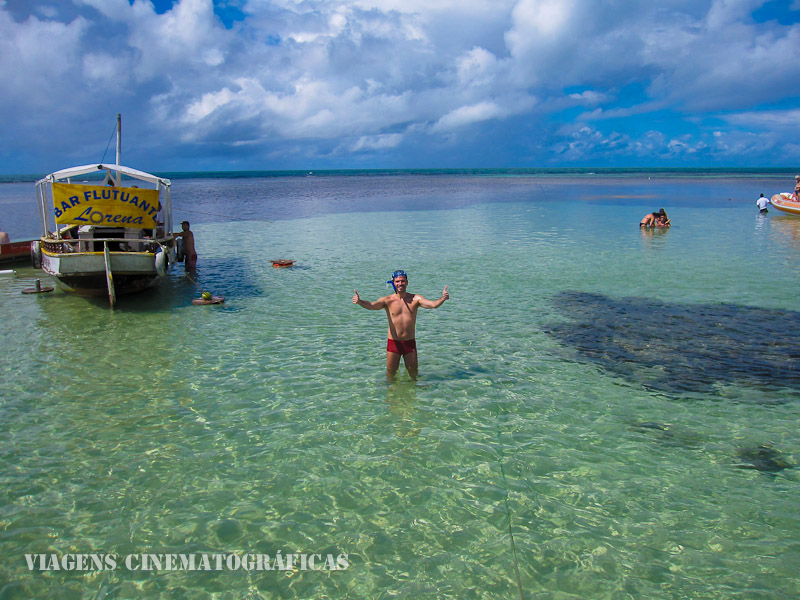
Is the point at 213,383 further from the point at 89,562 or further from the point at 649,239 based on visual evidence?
the point at 649,239

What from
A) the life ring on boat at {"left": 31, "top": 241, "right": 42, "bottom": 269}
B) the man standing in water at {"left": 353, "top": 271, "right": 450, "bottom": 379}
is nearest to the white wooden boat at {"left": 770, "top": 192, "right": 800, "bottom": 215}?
the man standing in water at {"left": 353, "top": 271, "right": 450, "bottom": 379}

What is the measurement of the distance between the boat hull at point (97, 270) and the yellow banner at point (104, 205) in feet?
4.02

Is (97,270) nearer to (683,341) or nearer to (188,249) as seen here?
(188,249)

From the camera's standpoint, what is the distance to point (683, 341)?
10492mm

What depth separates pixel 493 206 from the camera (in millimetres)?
45281

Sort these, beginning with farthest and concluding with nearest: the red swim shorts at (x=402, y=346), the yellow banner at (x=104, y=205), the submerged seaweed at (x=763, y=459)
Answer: the yellow banner at (x=104, y=205) → the red swim shorts at (x=402, y=346) → the submerged seaweed at (x=763, y=459)

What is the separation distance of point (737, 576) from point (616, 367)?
4.86m

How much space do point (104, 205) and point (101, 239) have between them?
4.42 ft

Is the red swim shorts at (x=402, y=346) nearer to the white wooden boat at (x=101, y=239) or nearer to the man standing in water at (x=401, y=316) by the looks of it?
the man standing in water at (x=401, y=316)

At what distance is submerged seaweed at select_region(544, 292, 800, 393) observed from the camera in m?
8.78

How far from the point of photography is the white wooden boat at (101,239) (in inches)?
529

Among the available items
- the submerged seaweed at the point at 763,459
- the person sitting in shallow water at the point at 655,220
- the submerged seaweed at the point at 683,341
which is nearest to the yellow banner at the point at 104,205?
the submerged seaweed at the point at 683,341

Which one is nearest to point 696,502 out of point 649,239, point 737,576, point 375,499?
point 737,576

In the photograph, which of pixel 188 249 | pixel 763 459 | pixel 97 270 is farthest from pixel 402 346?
pixel 188 249
